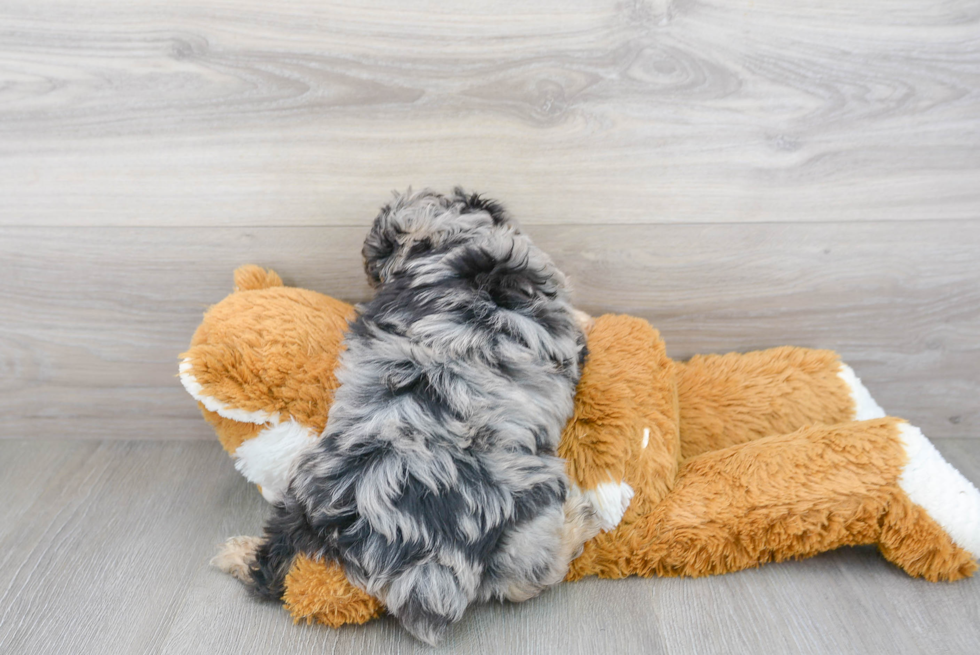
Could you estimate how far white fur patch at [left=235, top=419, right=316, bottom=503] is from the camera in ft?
3.33

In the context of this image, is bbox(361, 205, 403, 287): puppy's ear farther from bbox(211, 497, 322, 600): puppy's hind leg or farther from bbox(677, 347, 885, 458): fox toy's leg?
bbox(677, 347, 885, 458): fox toy's leg

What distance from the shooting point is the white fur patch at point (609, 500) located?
0.97 metres

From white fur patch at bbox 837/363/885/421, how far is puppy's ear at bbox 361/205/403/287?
79 centimetres

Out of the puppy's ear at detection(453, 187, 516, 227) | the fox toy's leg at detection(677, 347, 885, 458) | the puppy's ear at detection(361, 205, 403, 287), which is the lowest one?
the fox toy's leg at detection(677, 347, 885, 458)

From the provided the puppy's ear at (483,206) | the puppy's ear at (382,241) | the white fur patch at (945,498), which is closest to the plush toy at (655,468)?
the white fur patch at (945,498)

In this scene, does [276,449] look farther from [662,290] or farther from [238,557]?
[662,290]

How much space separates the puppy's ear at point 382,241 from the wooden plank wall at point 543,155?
17 cm

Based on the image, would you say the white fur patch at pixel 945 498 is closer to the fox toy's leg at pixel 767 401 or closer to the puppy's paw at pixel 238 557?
the fox toy's leg at pixel 767 401

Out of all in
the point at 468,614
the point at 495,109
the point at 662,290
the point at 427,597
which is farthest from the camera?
the point at 662,290

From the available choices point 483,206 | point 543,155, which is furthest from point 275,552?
point 543,155

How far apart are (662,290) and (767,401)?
264 millimetres

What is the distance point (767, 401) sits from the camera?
1.15 m

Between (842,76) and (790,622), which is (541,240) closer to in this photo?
(842,76)

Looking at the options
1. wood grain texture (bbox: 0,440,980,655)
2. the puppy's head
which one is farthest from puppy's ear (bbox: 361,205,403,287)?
wood grain texture (bbox: 0,440,980,655)
